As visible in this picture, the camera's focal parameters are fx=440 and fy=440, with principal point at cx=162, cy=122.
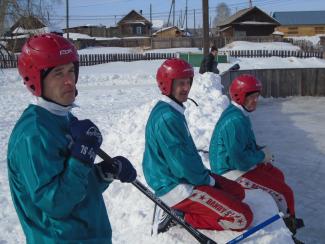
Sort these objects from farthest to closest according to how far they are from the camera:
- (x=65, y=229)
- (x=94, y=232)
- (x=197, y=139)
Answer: (x=197, y=139), (x=94, y=232), (x=65, y=229)

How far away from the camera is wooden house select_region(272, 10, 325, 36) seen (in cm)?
8069

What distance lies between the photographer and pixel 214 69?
16.8 metres

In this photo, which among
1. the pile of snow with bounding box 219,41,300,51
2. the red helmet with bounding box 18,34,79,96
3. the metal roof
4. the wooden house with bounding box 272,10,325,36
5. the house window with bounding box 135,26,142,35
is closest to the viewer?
the red helmet with bounding box 18,34,79,96

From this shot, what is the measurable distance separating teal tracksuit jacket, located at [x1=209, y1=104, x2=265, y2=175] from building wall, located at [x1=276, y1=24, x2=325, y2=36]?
80.5 metres

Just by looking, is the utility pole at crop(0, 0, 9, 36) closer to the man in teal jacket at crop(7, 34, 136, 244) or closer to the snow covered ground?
the snow covered ground

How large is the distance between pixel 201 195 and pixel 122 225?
162 centimetres

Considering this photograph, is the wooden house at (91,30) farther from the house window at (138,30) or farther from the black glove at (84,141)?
the black glove at (84,141)

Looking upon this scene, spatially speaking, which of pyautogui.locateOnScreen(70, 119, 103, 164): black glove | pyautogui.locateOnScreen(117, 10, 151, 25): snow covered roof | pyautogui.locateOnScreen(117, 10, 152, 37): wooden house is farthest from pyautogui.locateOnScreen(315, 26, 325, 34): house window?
pyautogui.locateOnScreen(70, 119, 103, 164): black glove

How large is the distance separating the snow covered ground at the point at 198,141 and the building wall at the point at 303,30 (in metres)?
67.4

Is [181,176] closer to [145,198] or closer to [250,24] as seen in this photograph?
[145,198]

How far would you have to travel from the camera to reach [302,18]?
3236 inches

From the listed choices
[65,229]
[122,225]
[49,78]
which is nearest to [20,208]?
[65,229]

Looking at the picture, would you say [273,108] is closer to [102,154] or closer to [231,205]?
[231,205]

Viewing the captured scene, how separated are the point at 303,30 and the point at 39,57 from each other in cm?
8516
